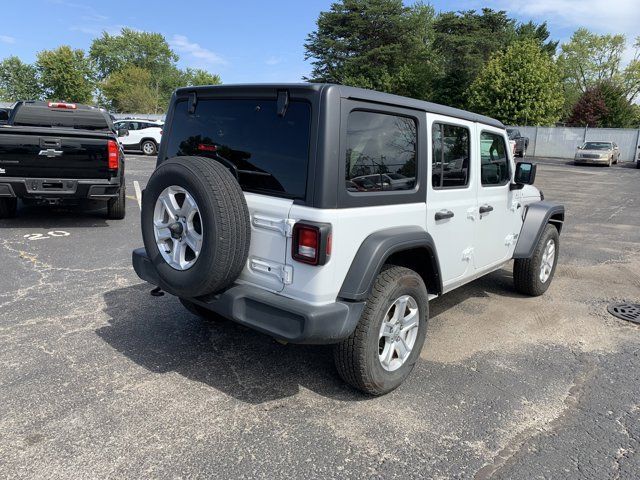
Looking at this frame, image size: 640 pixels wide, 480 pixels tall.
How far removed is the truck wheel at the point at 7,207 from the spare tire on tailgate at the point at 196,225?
5.98 metres

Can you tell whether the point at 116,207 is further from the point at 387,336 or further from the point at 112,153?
the point at 387,336

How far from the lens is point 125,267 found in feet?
18.7

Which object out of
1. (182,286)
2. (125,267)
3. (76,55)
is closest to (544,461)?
(182,286)

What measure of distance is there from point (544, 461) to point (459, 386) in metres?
0.80

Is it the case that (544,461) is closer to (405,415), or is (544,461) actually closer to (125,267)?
(405,415)

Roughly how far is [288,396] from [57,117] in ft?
25.3

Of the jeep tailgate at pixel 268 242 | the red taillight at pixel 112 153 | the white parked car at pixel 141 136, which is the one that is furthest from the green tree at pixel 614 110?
the jeep tailgate at pixel 268 242

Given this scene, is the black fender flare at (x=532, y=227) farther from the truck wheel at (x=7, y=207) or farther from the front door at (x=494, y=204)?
the truck wheel at (x=7, y=207)

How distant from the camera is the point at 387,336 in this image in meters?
3.13

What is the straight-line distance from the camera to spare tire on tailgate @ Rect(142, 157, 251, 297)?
2775mm

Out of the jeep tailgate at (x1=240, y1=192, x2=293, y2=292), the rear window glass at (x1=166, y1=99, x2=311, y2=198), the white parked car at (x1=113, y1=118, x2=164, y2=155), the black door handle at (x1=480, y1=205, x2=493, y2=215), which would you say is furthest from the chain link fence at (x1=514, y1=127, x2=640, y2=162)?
the jeep tailgate at (x1=240, y1=192, x2=293, y2=292)

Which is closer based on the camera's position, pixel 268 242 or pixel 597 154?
pixel 268 242

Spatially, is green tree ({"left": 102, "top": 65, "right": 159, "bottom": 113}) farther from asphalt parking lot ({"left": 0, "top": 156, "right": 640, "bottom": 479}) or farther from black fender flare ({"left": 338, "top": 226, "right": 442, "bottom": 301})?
black fender flare ({"left": 338, "top": 226, "right": 442, "bottom": 301})

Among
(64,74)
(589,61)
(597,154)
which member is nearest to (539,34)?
(589,61)
